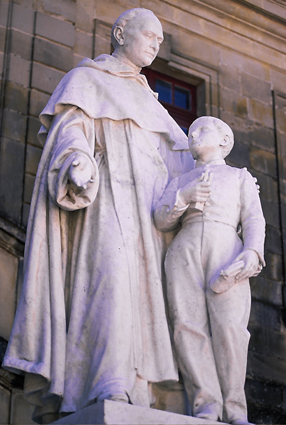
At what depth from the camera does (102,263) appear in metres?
4.92

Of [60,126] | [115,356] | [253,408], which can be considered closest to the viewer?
[115,356]

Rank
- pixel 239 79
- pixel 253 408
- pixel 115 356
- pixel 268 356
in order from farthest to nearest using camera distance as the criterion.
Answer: pixel 239 79 → pixel 268 356 → pixel 253 408 → pixel 115 356

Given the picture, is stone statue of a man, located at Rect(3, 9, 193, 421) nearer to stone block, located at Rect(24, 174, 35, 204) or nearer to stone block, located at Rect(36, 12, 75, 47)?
stone block, located at Rect(24, 174, 35, 204)

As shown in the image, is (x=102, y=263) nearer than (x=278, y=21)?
Yes

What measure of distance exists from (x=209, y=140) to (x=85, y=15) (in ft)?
17.8

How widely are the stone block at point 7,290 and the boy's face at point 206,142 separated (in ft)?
10.5

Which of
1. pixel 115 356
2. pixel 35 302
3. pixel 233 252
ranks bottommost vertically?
pixel 115 356

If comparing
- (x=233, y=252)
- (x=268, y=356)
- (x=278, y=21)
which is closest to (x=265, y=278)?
(x=268, y=356)

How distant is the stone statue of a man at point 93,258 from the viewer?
4699mm

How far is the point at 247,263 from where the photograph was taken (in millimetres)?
4918

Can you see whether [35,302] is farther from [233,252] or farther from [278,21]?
[278,21]

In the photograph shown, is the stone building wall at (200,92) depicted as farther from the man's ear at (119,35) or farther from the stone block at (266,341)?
the man's ear at (119,35)

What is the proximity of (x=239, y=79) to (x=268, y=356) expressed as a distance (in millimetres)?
3821

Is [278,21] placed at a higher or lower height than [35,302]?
higher
